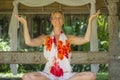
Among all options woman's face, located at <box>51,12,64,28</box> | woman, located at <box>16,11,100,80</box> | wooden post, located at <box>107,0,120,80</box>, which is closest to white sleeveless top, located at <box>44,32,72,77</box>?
woman, located at <box>16,11,100,80</box>

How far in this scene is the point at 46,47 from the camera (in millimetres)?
3607

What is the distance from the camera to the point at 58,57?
11.6ft

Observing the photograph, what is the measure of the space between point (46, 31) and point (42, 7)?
2701 mm

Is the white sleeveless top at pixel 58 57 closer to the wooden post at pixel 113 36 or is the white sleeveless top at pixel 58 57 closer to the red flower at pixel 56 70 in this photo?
the red flower at pixel 56 70

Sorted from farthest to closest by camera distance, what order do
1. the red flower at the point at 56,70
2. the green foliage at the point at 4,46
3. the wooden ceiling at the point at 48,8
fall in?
1. the green foliage at the point at 4,46
2. the wooden ceiling at the point at 48,8
3. the red flower at the point at 56,70

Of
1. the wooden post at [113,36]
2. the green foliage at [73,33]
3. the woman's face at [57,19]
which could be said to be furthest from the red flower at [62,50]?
the green foliage at [73,33]

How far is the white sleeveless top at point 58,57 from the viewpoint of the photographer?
11.5ft

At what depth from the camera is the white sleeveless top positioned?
11.5ft

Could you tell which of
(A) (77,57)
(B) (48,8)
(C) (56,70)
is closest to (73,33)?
(B) (48,8)

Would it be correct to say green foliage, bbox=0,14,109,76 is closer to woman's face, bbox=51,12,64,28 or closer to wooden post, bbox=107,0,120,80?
wooden post, bbox=107,0,120,80

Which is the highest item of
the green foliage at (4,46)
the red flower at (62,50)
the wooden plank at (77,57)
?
the red flower at (62,50)

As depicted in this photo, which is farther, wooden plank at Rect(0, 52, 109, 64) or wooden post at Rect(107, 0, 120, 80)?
wooden plank at Rect(0, 52, 109, 64)

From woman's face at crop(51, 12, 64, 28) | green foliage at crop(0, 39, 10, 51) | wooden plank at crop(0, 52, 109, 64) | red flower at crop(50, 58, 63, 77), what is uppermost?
woman's face at crop(51, 12, 64, 28)

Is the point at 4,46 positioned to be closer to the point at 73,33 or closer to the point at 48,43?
the point at 73,33
